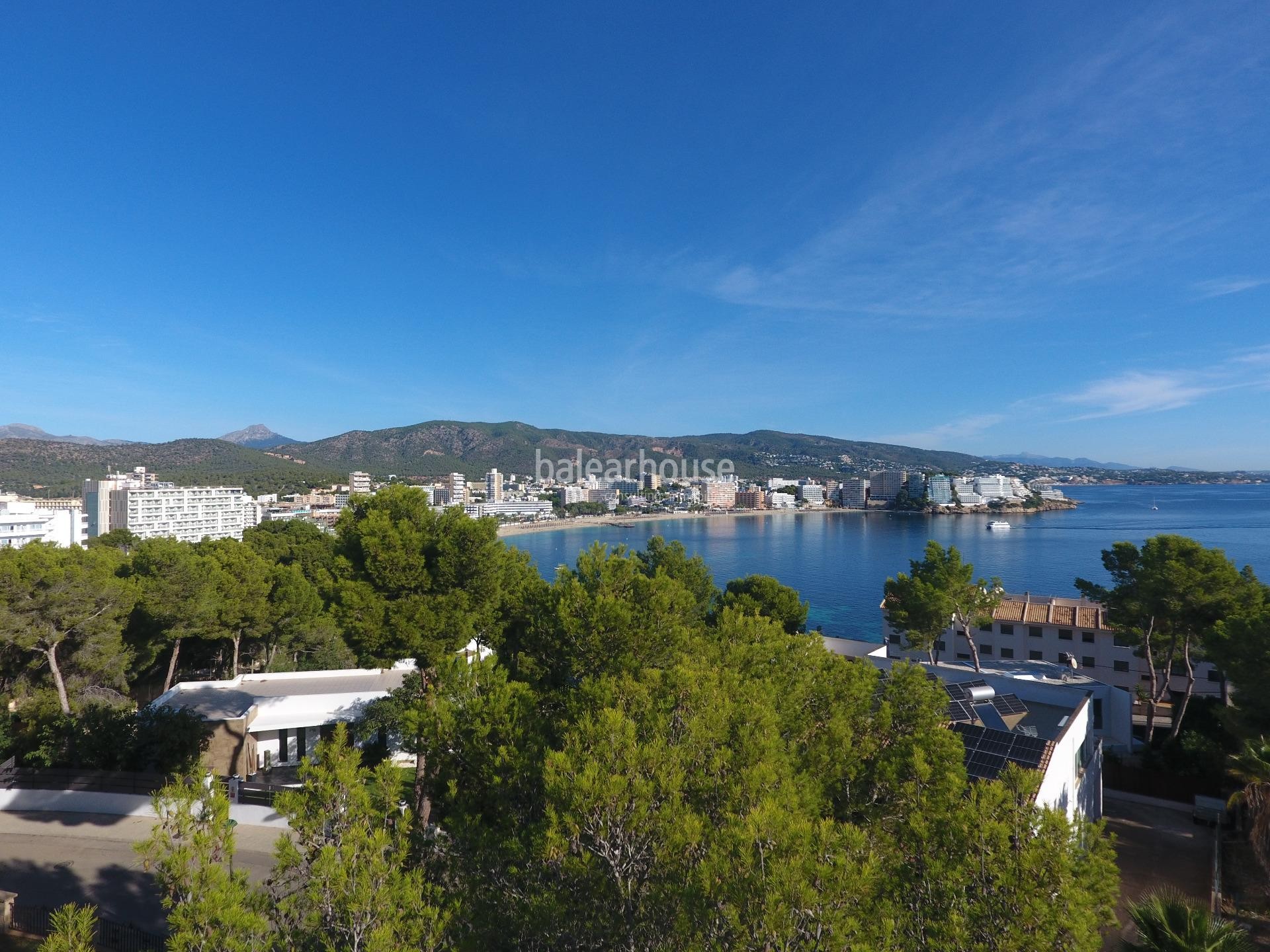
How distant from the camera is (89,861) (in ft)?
30.5

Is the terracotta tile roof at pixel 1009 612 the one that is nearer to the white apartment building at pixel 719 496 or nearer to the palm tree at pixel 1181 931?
the palm tree at pixel 1181 931

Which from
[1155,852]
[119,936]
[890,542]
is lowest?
[890,542]

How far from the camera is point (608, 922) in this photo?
377 cm

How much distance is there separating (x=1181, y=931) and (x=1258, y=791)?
221 inches

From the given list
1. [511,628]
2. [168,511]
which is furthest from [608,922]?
[168,511]

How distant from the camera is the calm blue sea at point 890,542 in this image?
164ft

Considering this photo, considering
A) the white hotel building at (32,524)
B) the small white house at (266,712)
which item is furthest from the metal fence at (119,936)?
the white hotel building at (32,524)

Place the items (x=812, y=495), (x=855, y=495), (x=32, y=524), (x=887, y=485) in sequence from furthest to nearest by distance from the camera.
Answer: (x=812, y=495), (x=855, y=495), (x=887, y=485), (x=32, y=524)

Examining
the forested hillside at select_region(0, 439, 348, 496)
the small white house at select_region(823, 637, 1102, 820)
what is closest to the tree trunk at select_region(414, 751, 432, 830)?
the small white house at select_region(823, 637, 1102, 820)

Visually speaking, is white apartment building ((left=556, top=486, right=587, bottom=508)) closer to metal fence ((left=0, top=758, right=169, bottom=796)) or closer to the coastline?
the coastline

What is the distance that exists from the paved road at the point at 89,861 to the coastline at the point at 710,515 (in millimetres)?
98530

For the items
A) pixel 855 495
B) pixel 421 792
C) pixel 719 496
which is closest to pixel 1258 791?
pixel 421 792

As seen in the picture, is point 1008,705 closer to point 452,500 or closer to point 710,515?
point 710,515

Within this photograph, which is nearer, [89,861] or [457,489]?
[89,861]
